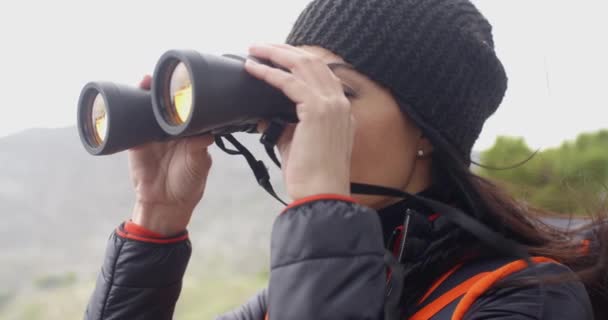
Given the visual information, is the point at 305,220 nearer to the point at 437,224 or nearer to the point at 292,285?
the point at 292,285

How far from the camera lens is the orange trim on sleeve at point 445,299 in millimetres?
722

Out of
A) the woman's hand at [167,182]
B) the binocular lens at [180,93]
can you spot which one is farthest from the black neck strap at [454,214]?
the woman's hand at [167,182]

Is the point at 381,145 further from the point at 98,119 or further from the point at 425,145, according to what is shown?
the point at 98,119

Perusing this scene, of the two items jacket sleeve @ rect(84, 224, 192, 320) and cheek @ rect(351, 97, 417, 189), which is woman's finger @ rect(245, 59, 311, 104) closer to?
cheek @ rect(351, 97, 417, 189)

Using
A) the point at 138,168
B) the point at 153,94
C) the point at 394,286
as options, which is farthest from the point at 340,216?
the point at 138,168

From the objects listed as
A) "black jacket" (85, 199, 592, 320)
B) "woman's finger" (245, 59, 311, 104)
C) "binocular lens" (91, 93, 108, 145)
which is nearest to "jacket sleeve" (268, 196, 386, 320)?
"black jacket" (85, 199, 592, 320)

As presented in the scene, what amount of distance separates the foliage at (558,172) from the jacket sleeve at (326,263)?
432mm

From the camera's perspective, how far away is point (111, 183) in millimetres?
1340

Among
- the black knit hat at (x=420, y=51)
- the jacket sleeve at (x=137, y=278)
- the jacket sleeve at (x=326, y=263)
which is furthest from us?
the jacket sleeve at (x=137, y=278)

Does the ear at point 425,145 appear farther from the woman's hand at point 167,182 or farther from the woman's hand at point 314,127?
the woman's hand at point 167,182

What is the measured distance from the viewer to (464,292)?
722mm

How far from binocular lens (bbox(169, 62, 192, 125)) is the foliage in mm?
533

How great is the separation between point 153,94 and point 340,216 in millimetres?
292

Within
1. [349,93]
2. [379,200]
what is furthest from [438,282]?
[349,93]
